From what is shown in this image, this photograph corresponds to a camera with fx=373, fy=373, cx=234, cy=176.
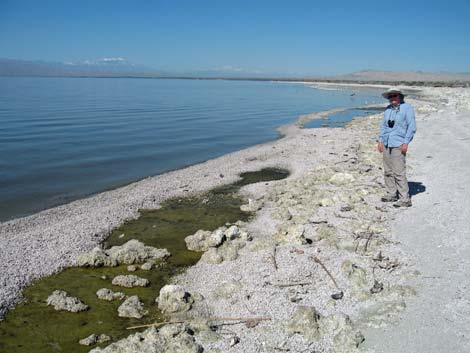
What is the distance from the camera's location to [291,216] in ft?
33.6

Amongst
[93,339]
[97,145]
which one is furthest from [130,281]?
[97,145]

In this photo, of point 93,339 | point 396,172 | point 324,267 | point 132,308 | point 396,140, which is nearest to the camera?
point 93,339

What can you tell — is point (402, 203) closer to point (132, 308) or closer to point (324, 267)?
point (324, 267)

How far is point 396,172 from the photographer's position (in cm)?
1002

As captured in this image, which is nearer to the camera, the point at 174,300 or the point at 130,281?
the point at 174,300

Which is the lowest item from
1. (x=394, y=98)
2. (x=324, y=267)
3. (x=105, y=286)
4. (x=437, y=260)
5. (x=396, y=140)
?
(x=105, y=286)

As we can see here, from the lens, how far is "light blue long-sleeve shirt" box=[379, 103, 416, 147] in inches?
372

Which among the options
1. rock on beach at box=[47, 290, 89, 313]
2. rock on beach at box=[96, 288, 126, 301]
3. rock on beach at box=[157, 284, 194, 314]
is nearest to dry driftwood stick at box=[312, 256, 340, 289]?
rock on beach at box=[157, 284, 194, 314]

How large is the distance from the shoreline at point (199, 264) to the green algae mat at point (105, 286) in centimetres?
45

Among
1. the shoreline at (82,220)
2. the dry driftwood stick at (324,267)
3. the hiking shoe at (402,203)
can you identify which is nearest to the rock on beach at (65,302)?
the shoreline at (82,220)

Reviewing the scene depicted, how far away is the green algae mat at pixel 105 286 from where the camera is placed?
5.91 metres

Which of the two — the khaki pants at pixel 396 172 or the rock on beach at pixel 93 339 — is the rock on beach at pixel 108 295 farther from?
the khaki pants at pixel 396 172

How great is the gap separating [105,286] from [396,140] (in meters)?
7.82

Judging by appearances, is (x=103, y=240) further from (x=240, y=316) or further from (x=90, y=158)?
(x=90, y=158)
